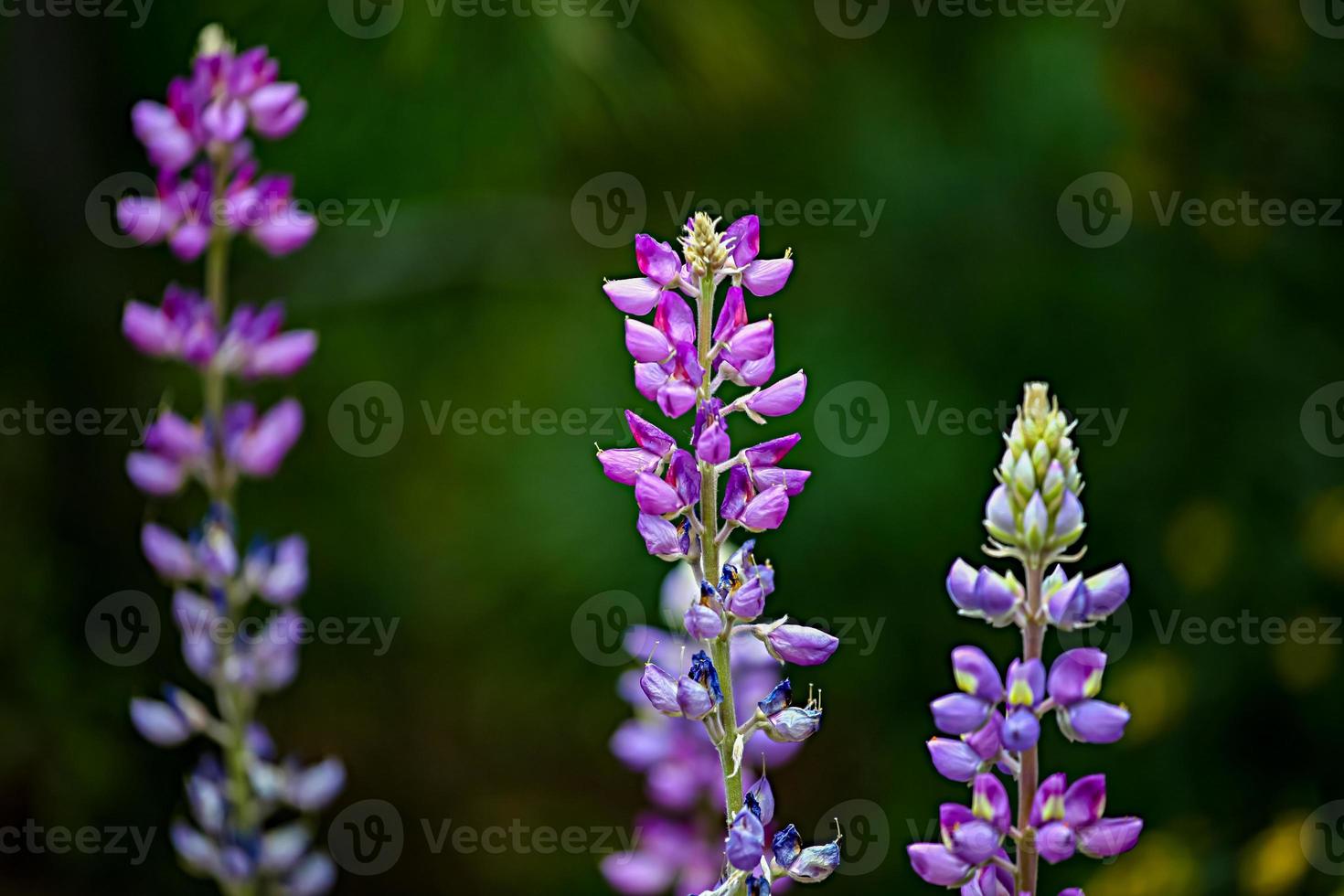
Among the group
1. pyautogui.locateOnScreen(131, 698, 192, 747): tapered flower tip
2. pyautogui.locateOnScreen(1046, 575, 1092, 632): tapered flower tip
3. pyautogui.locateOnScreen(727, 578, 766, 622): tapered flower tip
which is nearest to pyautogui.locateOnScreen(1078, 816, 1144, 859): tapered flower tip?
pyautogui.locateOnScreen(1046, 575, 1092, 632): tapered flower tip

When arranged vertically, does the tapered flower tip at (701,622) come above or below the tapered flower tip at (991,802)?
above

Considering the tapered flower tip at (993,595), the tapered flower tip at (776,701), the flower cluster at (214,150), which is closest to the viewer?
the tapered flower tip at (993,595)

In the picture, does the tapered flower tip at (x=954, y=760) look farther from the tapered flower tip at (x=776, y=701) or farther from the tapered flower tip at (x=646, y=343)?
the tapered flower tip at (x=646, y=343)

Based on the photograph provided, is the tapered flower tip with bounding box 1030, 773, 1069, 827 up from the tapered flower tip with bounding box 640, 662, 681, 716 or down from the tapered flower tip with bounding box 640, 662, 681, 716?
down

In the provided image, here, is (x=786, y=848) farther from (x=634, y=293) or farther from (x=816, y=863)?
(x=634, y=293)

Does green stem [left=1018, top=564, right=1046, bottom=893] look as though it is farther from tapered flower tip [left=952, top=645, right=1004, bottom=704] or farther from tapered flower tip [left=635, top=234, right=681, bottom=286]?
tapered flower tip [left=635, top=234, right=681, bottom=286]

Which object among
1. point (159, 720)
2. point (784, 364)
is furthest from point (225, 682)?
point (784, 364)

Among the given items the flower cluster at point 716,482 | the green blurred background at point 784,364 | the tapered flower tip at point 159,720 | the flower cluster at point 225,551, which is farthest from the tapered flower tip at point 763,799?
the green blurred background at point 784,364
